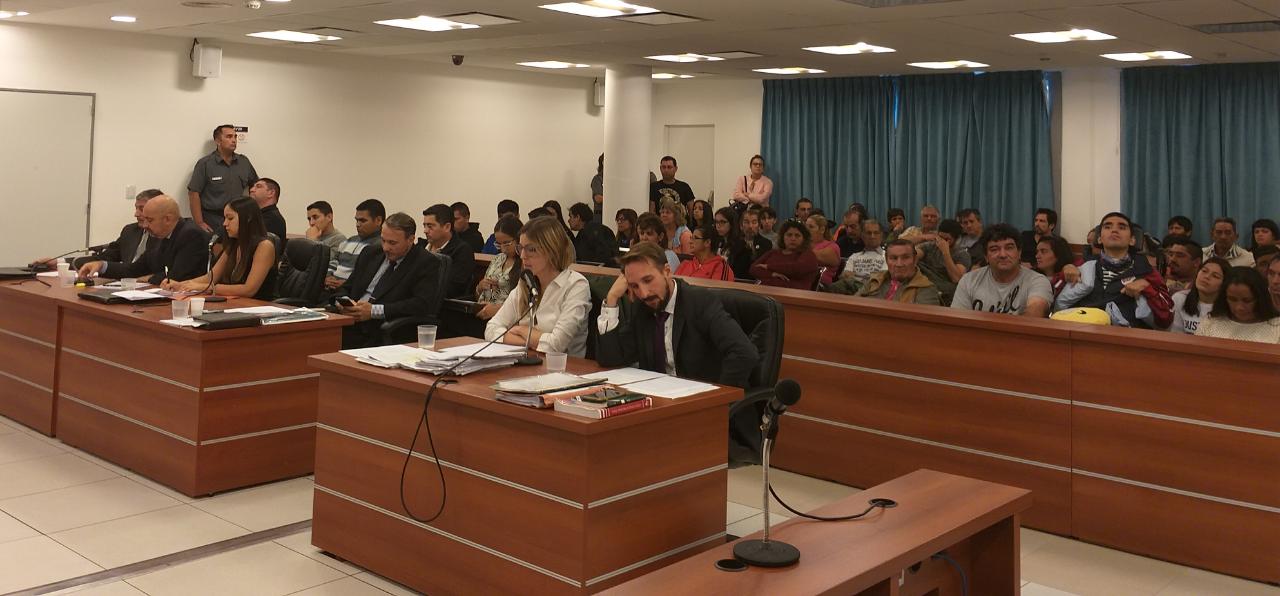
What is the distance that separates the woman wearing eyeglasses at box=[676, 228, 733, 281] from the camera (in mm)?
7267

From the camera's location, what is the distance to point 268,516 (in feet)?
15.8

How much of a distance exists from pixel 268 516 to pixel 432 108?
356 inches

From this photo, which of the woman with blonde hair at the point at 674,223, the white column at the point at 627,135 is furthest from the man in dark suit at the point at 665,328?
the white column at the point at 627,135

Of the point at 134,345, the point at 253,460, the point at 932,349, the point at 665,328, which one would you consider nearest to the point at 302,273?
the point at 134,345

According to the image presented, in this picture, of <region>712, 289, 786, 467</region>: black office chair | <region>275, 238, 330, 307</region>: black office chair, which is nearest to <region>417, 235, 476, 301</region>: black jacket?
<region>275, 238, 330, 307</region>: black office chair

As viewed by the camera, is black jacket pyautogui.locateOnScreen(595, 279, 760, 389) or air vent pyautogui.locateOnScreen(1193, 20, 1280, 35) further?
air vent pyautogui.locateOnScreen(1193, 20, 1280, 35)

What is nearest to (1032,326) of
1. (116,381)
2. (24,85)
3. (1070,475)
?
(1070,475)

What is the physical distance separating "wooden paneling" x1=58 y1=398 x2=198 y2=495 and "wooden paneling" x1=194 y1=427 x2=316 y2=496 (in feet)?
0.20

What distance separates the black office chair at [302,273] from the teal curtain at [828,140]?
8.08 meters

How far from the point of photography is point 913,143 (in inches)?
503

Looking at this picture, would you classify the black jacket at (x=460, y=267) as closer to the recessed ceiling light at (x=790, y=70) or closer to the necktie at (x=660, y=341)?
the necktie at (x=660, y=341)

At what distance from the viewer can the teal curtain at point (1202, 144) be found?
1045cm

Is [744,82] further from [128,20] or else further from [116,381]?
[116,381]

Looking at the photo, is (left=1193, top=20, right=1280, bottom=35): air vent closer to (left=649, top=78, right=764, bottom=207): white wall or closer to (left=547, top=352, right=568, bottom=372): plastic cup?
(left=547, top=352, right=568, bottom=372): plastic cup
